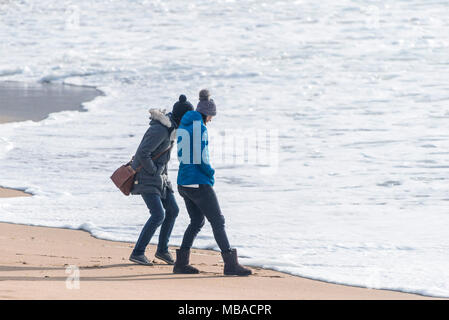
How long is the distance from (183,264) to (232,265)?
426mm

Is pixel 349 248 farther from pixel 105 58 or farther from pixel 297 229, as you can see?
pixel 105 58

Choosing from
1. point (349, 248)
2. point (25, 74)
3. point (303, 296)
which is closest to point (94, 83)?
point (25, 74)

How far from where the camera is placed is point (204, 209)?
6.95 meters

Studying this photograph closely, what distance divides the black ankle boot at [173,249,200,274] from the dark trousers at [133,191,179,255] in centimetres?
35

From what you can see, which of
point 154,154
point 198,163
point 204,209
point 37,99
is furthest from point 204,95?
point 37,99

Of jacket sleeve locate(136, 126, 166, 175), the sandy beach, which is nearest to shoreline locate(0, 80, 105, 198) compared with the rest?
the sandy beach

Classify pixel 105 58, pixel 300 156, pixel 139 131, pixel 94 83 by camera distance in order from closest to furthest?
pixel 300 156
pixel 139 131
pixel 94 83
pixel 105 58

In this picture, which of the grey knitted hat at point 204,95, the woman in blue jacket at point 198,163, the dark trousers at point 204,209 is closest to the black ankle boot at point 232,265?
the dark trousers at point 204,209

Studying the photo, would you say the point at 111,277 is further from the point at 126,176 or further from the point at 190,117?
the point at 190,117

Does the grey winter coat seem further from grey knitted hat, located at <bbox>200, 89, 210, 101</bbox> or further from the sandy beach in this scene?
the sandy beach

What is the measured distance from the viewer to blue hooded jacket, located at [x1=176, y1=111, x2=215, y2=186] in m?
6.82

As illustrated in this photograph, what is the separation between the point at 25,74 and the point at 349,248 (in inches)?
742

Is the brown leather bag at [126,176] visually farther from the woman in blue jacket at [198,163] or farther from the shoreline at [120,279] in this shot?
the shoreline at [120,279]

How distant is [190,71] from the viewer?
2538 centimetres
